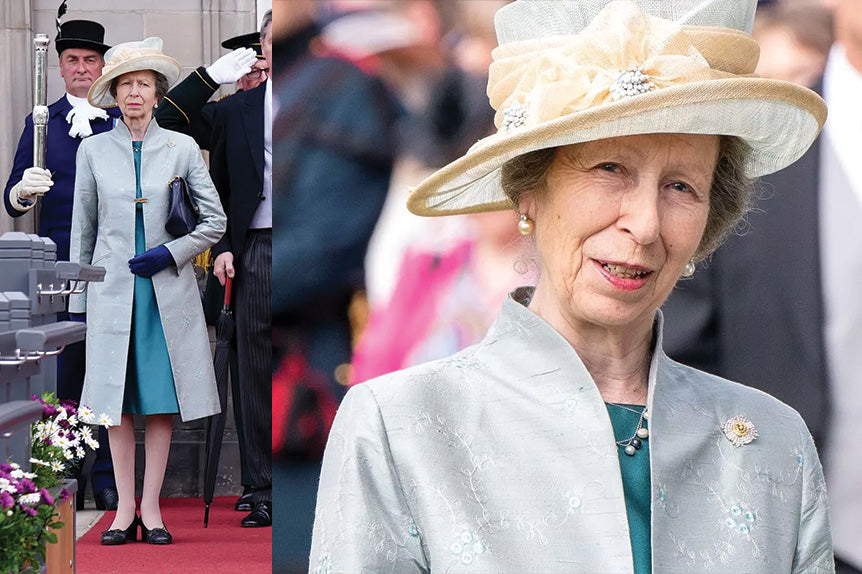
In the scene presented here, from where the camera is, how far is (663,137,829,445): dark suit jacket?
135 inches

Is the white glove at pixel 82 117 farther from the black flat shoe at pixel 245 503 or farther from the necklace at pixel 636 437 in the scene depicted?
the necklace at pixel 636 437

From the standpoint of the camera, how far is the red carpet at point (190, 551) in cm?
480

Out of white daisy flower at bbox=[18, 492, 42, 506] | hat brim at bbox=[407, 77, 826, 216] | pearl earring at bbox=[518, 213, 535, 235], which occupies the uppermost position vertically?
hat brim at bbox=[407, 77, 826, 216]

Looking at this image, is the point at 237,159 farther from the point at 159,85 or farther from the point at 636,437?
the point at 636,437

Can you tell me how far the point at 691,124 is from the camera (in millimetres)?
1825

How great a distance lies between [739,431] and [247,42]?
15.5 feet

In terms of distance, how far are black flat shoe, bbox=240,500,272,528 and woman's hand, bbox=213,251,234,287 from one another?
3.23 ft

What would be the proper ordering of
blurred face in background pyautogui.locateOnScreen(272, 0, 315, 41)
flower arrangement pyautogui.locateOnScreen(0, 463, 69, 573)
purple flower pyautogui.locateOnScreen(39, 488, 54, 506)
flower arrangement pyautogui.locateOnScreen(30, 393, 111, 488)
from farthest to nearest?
1. flower arrangement pyautogui.locateOnScreen(30, 393, 111, 488)
2. blurred face in background pyautogui.locateOnScreen(272, 0, 315, 41)
3. purple flower pyautogui.locateOnScreen(39, 488, 54, 506)
4. flower arrangement pyautogui.locateOnScreen(0, 463, 69, 573)

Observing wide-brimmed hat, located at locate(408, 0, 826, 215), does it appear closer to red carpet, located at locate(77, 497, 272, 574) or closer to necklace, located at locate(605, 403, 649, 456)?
necklace, located at locate(605, 403, 649, 456)

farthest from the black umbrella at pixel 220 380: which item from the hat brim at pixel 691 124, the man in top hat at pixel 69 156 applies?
the hat brim at pixel 691 124

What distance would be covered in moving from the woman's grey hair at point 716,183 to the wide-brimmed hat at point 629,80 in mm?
30

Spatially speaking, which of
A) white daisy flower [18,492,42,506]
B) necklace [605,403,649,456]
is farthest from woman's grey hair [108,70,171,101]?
necklace [605,403,649,456]

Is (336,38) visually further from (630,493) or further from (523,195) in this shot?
(630,493)

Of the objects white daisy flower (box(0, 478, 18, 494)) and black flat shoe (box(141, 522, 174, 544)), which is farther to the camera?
black flat shoe (box(141, 522, 174, 544))
